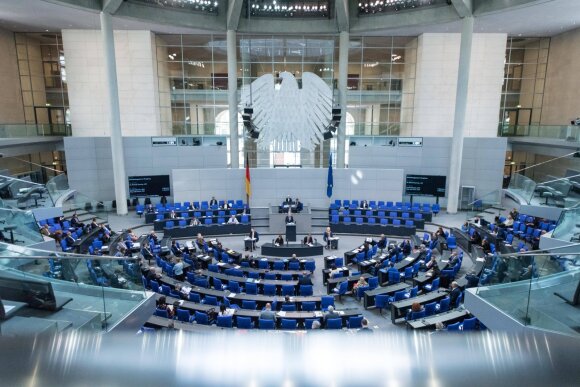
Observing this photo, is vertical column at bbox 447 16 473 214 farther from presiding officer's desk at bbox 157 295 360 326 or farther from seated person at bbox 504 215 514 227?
presiding officer's desk at bbox 157 295 360 326

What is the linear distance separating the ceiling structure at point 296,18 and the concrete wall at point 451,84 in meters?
0.89

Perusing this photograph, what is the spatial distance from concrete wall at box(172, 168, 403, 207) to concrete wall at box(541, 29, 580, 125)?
37.3 feet

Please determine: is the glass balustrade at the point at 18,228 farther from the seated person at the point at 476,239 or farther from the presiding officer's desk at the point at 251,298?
the seated person at the point at 476,239

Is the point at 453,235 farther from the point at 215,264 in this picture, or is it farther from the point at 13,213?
the point at 13,213

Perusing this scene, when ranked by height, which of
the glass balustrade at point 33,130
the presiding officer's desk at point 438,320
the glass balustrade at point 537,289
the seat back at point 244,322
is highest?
the glass balustrade at point 33,130

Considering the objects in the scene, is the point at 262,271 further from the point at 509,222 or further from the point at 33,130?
the point at 33,130

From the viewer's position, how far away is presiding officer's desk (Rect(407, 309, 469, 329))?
28.0 ft

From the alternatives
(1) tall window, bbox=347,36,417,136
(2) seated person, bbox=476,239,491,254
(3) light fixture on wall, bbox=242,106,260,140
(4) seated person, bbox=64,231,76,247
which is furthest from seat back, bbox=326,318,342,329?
(1) tall window, bbox=347,36,417,136

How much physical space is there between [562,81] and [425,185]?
35.8 feet

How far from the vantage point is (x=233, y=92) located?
73.3 ft

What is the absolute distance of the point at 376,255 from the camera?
1462 centimetres

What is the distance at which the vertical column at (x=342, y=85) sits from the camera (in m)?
22.6

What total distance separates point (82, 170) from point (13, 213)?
37.9ft

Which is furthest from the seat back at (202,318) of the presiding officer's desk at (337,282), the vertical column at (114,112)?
the vertical column at (114,112)
